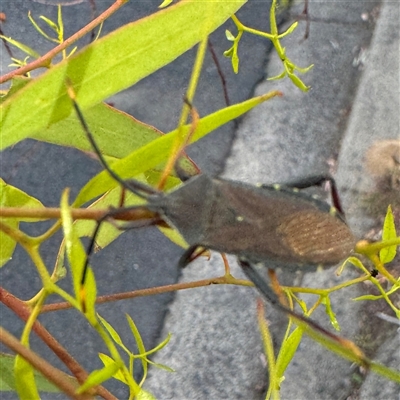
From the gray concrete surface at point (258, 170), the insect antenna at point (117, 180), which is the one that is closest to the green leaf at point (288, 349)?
the insect antenna at point (117, 180)

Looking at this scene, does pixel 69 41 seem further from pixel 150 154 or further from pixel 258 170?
pixel 258 170

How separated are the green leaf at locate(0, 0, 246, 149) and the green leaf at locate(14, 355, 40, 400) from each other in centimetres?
17

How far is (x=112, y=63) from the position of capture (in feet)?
1.37

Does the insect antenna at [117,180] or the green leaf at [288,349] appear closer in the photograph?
the insect antenna at [117,180]

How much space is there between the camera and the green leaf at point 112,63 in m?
0.41

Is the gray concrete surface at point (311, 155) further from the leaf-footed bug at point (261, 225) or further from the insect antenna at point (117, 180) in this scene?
the insect antenna at point (117, 180)

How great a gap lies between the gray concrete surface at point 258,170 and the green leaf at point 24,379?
0.95 metres

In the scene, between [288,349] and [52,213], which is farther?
[288,349]

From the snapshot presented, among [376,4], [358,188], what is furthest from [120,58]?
[376,4]

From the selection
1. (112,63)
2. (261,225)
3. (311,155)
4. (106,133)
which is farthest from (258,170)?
(112,63)

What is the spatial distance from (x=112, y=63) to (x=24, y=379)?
24cm

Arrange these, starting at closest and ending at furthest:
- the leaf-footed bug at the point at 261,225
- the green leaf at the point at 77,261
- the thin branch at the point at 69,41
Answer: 1. the green leaf at the point at 77,261
2. the thin branch at the point at 69,41
3. the leaf-footed bug at the point at 261,225

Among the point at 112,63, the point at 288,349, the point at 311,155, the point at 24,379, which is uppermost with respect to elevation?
the point at 112,63

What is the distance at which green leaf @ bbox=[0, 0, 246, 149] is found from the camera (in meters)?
0.41
